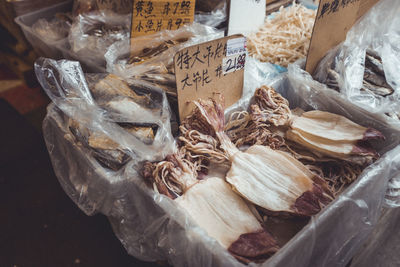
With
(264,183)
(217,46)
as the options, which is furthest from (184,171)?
(217,46)

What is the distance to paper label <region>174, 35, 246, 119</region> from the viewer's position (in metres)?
1.46

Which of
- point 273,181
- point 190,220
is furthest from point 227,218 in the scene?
point 273,181

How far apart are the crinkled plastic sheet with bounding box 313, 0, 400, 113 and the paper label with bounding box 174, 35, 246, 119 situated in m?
0.62

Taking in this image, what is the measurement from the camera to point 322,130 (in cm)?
155

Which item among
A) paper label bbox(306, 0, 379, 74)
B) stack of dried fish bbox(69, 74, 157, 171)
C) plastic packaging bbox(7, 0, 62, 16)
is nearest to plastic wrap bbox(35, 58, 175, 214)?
stack of dried fish bbox(69, 74, 157, 171)

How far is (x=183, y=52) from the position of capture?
4.62 feet

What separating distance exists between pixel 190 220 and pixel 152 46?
48.6 inches

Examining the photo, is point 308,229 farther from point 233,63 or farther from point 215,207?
point 233,63

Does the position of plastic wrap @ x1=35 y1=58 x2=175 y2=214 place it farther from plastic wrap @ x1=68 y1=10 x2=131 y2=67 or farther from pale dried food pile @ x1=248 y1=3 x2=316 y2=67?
pale dried food pile @ x1=248 y1=3 x2=316 y2=67

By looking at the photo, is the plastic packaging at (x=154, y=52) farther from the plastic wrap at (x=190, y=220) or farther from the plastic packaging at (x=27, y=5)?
the plastic packaging at (x=27, y=5)

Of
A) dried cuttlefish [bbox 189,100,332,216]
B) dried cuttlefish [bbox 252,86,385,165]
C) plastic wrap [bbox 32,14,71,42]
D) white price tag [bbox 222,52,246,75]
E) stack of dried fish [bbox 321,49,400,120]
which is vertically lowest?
dried cuttlefish [bbox 189,100,332,216]

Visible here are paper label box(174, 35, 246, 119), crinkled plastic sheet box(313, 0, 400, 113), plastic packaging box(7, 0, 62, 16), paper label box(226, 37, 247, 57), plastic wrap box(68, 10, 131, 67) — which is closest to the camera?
paper label box(174, 35, 246, 119)

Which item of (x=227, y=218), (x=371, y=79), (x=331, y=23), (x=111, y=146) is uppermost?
(x=331, y=23)

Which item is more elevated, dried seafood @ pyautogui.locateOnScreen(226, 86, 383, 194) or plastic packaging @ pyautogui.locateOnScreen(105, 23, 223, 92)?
plastic packaging @ pyautogui.locateOnScreen(105, 23, 223, 92)
